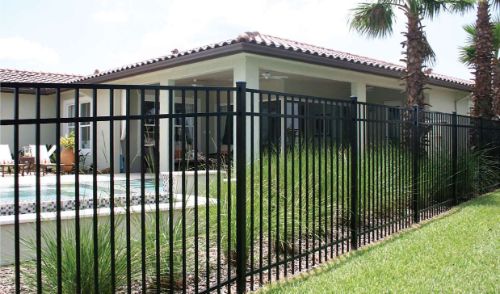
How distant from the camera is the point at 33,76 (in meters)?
17.5

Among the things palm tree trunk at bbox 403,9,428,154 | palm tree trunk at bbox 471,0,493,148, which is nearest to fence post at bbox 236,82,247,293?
palm tree trunk at bbox 403,9,428,154

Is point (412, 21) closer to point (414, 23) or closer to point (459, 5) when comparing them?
point (414, 23)

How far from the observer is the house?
32.1 feet

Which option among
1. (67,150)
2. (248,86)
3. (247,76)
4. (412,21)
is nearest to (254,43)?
(247,76)

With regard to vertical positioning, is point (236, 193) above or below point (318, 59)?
below

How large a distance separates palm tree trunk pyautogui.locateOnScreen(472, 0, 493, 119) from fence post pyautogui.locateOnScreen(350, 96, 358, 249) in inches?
393

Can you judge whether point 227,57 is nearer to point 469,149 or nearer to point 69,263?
point 469,149

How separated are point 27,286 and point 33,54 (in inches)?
681

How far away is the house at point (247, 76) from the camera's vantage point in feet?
32.1

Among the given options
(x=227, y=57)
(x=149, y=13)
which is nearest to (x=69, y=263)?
(x=227, y=57)

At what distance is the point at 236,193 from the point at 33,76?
15.7 metres

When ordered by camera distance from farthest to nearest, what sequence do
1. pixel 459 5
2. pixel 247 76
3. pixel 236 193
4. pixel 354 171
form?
pixel 459 5 → pixel 247 76 → pixel 354 171 → pixel 236 193

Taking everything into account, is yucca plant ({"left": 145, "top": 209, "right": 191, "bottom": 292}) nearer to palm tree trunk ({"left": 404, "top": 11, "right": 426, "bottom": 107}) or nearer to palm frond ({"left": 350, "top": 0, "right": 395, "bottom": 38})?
palm tree trunk ({"left": 404, "top": 11, "right": 426, "bottom": 107})

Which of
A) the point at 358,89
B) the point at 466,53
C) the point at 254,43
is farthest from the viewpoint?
the point at 466,53
